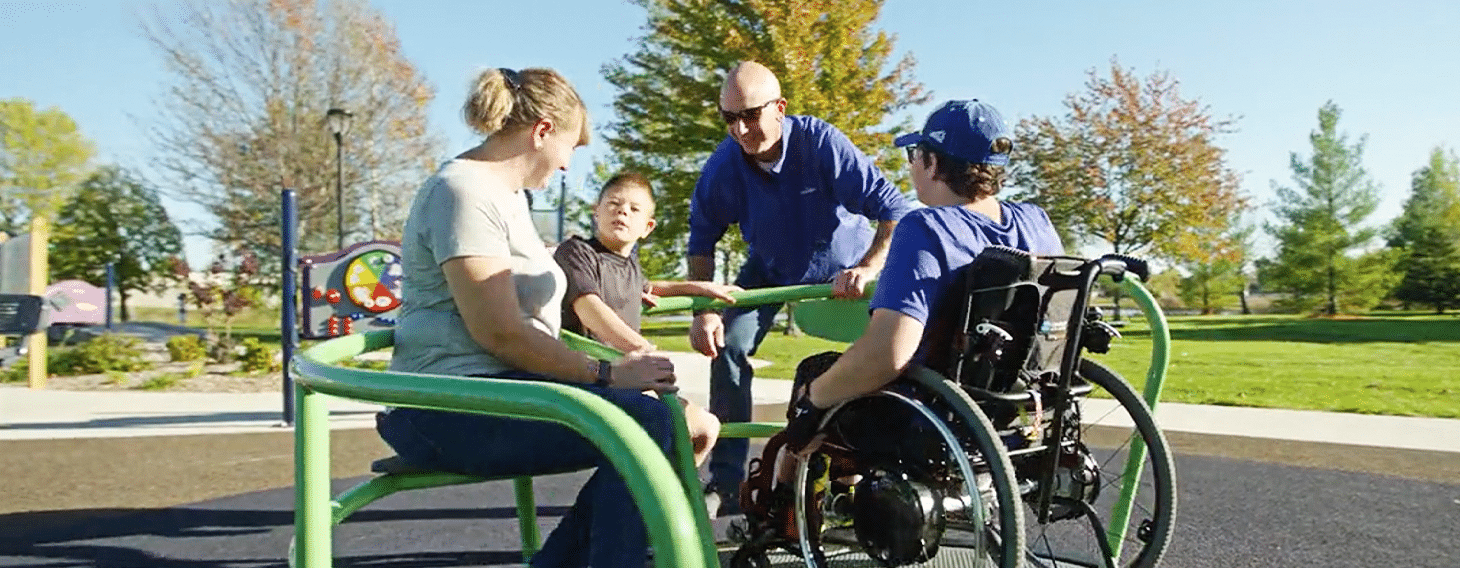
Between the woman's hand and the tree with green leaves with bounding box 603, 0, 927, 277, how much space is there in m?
15.5

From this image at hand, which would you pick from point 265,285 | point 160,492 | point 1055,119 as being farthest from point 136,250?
point 160,492

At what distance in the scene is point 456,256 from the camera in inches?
76.6

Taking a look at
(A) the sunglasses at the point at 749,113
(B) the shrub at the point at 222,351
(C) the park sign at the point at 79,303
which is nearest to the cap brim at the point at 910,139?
(A) the sunglasses at the point at 749,113

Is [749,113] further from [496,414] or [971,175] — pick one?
[496,414]

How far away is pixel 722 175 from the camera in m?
3.83

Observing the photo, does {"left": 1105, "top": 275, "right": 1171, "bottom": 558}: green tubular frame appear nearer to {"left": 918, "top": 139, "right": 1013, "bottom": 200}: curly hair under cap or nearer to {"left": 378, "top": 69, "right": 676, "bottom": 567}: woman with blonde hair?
{"left": 918, "top": 139, "right": 1013, "bottom": 200}: curly hair under cap

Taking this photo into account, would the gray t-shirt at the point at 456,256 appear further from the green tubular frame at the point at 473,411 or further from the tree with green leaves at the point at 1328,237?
the tree with green leaves at the point at 1328,237

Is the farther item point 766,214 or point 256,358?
point 256,358

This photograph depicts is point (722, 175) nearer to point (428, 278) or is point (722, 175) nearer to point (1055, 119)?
point (428, 278)

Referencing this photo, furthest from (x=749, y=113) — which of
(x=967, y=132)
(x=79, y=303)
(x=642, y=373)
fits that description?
(x=79, y=303)

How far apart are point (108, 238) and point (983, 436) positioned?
31198mm

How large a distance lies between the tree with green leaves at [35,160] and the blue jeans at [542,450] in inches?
1271

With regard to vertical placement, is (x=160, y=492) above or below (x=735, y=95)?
below

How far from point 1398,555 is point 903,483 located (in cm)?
223
